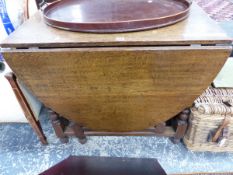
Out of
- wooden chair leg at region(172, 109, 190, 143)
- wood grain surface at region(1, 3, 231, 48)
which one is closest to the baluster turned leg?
wood grain surface at region(1, 3, 231, 48)

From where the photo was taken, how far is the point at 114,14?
2.98 ft

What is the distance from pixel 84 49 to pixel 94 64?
0.07 m

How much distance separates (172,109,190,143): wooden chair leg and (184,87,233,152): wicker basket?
0.07 feet

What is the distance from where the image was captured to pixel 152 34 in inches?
30.0

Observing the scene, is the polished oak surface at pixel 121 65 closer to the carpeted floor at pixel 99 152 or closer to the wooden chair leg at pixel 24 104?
the wooden chair leg at pixel 24 104

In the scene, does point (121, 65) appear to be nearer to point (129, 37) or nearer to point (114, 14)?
point (129, 37)

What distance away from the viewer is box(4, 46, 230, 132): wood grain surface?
733 millimetres

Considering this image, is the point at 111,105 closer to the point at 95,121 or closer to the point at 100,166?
the point at 95,121

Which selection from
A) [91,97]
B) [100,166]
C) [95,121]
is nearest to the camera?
[91,97]

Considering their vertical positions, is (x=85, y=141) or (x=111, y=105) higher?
(x=111, y=105)

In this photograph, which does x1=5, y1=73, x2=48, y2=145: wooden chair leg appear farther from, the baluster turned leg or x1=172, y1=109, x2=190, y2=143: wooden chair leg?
x1=172, y1=109, x2=190, y2=143: wooden chair leg

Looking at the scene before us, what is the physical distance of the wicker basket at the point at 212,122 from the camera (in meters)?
0.90

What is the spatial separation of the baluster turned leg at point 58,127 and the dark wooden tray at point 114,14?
1.49ft

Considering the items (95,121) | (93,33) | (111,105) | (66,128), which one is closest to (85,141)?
(66,128)
